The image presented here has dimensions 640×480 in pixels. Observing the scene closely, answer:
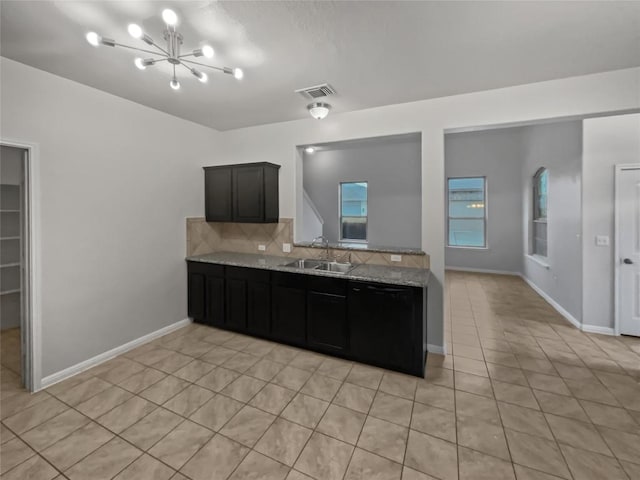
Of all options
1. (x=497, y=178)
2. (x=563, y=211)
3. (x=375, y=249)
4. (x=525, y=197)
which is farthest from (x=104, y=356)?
(x=497, y=178)

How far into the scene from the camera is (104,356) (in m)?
2.85

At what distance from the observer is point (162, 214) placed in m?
3.41

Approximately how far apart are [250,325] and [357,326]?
1.37m

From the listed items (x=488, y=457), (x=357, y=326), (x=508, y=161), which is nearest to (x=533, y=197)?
(x=508, y=161)

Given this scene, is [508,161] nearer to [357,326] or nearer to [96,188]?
[357,326]

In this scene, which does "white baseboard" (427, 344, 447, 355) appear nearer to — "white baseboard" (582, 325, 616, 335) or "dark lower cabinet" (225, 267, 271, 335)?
"dark lower cabinet" (225, 267, 271, 335)

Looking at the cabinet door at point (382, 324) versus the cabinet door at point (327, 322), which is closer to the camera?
the cabinet door at point (382, 324)

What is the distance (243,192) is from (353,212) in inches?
174

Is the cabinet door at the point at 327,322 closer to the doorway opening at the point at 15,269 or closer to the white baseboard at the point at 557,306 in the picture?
the doorway opening at the point at 15,269

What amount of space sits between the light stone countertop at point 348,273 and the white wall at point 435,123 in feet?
1.42

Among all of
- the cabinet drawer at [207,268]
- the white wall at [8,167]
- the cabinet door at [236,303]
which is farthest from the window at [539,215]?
the white wall at [8,167]

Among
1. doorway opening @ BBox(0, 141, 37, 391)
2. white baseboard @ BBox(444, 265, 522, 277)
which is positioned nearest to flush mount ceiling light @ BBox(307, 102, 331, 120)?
doorway opening @ BBox(0, 141, 37, 391)

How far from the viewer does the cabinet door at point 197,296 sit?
365 centimetres

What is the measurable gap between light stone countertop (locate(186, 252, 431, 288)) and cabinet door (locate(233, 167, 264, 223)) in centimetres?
54
